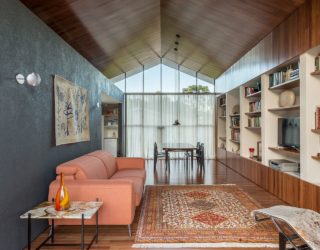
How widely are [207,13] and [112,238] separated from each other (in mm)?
4078

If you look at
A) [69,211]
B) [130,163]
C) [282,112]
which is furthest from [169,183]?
[69,211]

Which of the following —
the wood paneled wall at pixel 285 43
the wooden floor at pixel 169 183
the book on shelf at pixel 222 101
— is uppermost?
the wood paneled wall at pixel 285 43

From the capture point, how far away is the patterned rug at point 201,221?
2.65 m

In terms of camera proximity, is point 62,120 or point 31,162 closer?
point 31,162

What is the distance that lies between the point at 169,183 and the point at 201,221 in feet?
7.21

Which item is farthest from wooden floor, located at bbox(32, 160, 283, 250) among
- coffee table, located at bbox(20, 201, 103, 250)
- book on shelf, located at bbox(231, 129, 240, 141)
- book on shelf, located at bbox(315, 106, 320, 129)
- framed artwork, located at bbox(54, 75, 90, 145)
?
book on shelf, located at bbox(315, 106, 320, 129)

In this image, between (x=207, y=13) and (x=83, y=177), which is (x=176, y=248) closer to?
(x=83, y=177)

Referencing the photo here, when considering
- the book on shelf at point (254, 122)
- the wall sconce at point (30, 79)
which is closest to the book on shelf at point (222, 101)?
the book on shelf at point (254, 122)

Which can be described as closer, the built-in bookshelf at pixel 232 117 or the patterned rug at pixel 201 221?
the patterned rug at pixel 201 221

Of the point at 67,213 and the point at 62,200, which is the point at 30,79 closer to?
the point at 62,200

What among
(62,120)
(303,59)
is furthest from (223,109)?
(62,120)

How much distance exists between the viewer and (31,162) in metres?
2.65

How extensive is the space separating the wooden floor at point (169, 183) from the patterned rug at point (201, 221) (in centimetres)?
18

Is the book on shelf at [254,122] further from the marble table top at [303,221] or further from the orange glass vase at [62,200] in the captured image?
the orange glass vase at [62,200]
